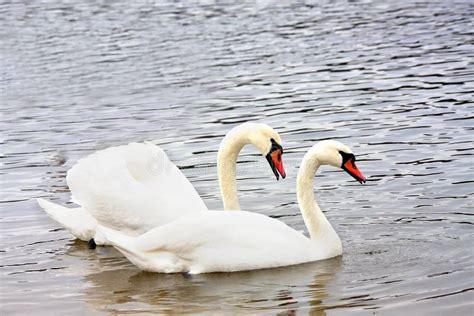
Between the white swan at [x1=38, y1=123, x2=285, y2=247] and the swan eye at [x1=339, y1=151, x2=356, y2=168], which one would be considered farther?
the white swan at [x1=38, y1=123, x2=285, y2=247]

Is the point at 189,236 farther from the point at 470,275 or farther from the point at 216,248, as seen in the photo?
the point at 470,275

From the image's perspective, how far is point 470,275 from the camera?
29.8 feet

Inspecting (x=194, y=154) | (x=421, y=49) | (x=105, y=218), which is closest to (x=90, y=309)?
(x=105, y=218)

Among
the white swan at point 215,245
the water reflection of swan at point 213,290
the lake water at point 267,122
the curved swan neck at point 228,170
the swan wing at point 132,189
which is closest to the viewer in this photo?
the water reflection of swan at point 213,290

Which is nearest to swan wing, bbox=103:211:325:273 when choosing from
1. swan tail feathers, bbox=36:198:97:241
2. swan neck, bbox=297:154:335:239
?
swan neck, bbox=297:154:335:239

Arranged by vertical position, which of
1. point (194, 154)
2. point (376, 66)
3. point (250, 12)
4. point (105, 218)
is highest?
point (105, 218)

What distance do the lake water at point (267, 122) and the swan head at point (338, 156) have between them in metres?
0.67

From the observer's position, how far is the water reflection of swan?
8.77 m

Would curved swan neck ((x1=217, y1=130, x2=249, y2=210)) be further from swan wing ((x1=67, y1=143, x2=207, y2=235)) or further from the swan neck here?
the swan neck

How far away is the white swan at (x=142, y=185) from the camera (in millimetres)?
10391

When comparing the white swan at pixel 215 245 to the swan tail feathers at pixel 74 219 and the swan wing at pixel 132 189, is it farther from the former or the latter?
the swan tail feathers at pixel 74 219

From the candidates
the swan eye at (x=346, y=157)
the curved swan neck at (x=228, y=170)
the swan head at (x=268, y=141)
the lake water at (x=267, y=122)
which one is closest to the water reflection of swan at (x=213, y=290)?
the lake water at (x=267, y=122)

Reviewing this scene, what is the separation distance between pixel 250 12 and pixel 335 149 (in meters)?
19.1

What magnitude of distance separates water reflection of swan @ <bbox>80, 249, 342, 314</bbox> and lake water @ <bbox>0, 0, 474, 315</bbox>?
0.08ft
